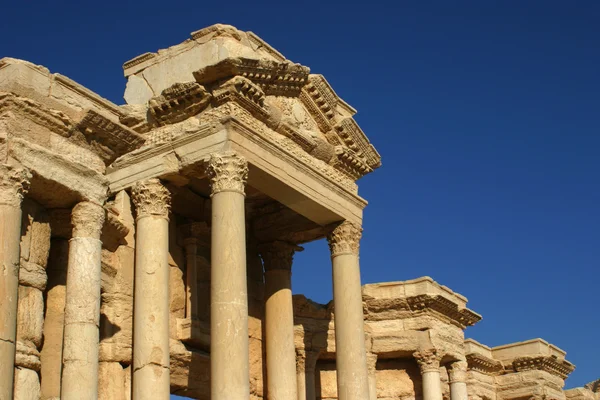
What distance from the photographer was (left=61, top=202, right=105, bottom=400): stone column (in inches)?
378

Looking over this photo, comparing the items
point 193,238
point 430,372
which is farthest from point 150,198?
point 430,372

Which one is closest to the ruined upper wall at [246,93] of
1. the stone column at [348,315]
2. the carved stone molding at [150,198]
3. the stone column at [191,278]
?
the carved stone molding at [150,198]

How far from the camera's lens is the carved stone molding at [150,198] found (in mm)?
15992

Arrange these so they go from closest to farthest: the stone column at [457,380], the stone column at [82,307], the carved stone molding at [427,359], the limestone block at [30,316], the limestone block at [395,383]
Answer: the limestone block at [30,316], the stone column at [82,307], the carved stone molding at [427,359], the limestone block at [395,383], the stone column at [457,380]

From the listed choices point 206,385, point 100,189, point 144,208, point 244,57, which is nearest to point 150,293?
point 144,208

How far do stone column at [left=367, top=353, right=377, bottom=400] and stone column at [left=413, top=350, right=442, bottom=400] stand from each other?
3.31ft

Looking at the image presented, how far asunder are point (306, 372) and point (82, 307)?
11194 millimetres

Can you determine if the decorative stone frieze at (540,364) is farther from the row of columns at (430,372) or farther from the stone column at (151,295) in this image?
the stone column at (151,295)

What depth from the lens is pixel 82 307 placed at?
9805 millimetres

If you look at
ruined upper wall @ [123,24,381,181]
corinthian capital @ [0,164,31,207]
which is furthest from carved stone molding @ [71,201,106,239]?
ruined upper wall @ [123,24,381,181]

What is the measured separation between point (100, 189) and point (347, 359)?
791 cm

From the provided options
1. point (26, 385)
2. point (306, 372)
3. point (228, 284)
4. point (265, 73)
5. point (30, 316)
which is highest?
point (265, 73)

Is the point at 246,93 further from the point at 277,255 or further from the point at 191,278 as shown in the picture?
the point at 277,255

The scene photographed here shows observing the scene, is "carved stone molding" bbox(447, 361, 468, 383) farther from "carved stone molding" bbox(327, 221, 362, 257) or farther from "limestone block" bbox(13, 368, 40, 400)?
"limestone block" bbox(13, 368, 40, 400)
